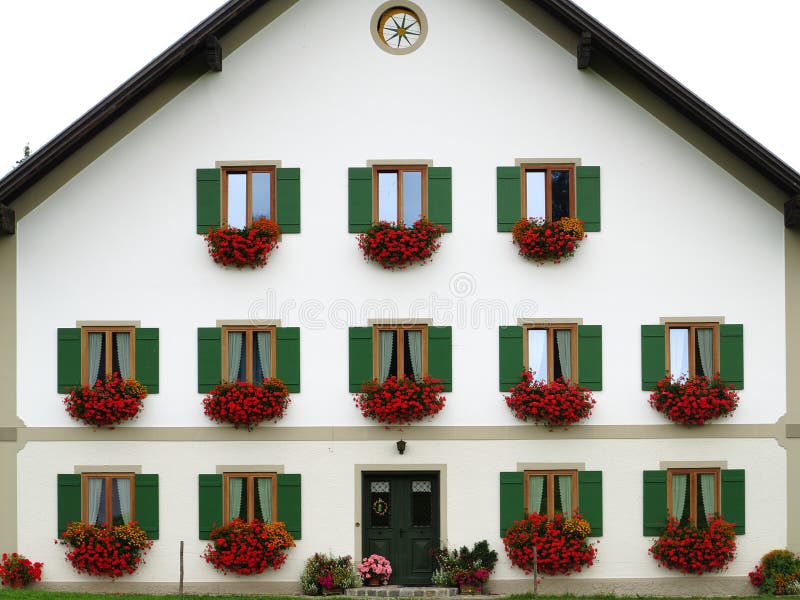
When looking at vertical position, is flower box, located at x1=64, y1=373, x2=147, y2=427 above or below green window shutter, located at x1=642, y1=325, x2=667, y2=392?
below

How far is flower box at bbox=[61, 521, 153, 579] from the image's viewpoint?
15539 millimetres

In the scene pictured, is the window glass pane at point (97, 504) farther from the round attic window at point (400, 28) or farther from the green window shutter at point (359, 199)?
the round attic window at point (400, 28)

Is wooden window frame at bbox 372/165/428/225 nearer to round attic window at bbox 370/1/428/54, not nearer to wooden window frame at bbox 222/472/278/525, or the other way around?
round attic window at bbox 370/1/428/54

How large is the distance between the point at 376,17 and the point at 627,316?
5.91 metres

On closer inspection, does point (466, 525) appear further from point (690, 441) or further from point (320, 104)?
point (320, 104)

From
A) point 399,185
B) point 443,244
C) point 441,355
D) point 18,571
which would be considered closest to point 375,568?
point 441,355

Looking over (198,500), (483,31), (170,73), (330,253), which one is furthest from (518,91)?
(198,500)

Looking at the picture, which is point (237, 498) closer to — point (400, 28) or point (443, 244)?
point (443, 244)

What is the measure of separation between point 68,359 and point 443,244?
5.87m

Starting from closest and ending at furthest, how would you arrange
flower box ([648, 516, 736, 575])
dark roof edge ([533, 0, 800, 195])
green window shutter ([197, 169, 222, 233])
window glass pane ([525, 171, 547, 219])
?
dark roof edge ([533, 0, 800, 195]), flower box ([648, 516, 736, 575]), green window shutter ([197, 169, 222, 233]), window glass pane ([525, 171, 547, 219])

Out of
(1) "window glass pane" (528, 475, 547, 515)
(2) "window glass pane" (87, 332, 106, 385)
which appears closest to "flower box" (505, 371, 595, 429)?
(1) "window glass pane" (528, 475, 547, 515)

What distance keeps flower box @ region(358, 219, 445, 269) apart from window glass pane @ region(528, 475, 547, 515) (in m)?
3.69

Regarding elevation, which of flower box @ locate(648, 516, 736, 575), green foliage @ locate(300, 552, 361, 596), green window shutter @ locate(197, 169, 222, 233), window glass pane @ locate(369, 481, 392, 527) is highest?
green window shutter @ locate(197, 169, 222, 233)

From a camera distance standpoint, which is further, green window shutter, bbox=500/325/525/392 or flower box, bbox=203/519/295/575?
green window shutter, bbox=500/325/525/392
